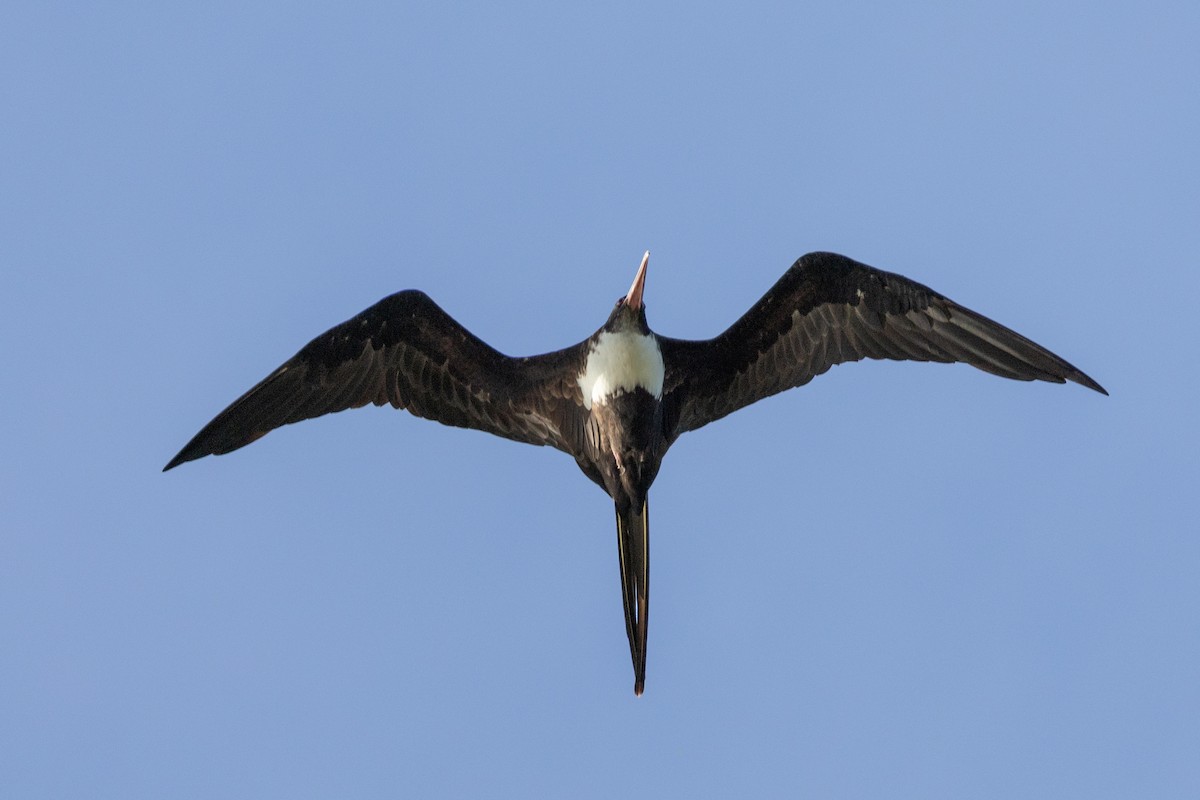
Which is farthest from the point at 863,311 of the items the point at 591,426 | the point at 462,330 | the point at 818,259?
the point at 462,330

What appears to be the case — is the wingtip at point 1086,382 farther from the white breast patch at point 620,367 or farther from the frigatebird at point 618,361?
the white breast patch at point 620,367

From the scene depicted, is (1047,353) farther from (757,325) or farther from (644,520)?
(644,520)

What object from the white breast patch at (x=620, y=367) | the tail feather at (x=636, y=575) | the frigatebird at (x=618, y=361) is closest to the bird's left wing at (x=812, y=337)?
the frigatebird at (x=618, y=361)

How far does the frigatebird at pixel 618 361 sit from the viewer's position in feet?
21.1

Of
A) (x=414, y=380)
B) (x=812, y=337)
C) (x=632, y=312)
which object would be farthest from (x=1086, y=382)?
(x=414, y=380)

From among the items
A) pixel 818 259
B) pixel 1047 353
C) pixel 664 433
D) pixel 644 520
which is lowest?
pixel 644 520

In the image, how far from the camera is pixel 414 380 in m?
6.65

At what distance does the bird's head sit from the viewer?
6.51m

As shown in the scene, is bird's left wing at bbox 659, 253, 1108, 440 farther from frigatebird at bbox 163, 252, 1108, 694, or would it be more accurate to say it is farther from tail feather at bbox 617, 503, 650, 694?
tail feather at bbox 617, 503, 650, 694

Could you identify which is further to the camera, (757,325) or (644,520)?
(757,325)

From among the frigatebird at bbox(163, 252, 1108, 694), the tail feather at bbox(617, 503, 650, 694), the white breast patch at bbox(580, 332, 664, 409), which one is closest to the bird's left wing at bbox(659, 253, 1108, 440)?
the frigatebird at bbox(163, 252, 1108, 694)

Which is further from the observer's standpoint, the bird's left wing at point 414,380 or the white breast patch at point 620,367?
the bird's left wing at point 414,380

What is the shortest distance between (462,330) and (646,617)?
166 centimetres

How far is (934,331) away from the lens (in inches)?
262
